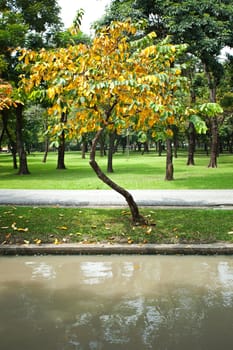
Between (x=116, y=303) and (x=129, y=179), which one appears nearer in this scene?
(x=116, y=303)

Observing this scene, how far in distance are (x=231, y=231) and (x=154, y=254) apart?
2.09m

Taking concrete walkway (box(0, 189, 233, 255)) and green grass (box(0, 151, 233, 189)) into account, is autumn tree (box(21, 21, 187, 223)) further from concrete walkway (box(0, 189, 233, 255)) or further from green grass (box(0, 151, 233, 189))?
green grass (box(0, 151, 233, 189))

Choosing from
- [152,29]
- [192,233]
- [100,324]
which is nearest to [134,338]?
[100,324]

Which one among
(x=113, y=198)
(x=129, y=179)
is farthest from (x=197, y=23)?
(x=113, y=198)

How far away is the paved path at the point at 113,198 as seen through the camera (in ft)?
41.2

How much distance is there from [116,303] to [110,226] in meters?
4.23

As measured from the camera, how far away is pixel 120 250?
8930mm

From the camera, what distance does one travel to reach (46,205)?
12656 mm

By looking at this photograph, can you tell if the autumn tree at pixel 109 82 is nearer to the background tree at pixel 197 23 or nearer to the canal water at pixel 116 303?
the canal water at pixel 116 303

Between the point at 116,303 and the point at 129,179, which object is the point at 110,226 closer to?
the point at 116,303

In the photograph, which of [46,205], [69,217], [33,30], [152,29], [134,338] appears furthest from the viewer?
[33,30]

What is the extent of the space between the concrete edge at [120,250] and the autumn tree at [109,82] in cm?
252

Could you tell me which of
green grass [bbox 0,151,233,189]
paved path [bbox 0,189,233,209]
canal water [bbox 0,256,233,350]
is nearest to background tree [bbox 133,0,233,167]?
green grass [bbox 0,151,233,189]

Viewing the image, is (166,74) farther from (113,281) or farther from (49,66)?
(113,281)
